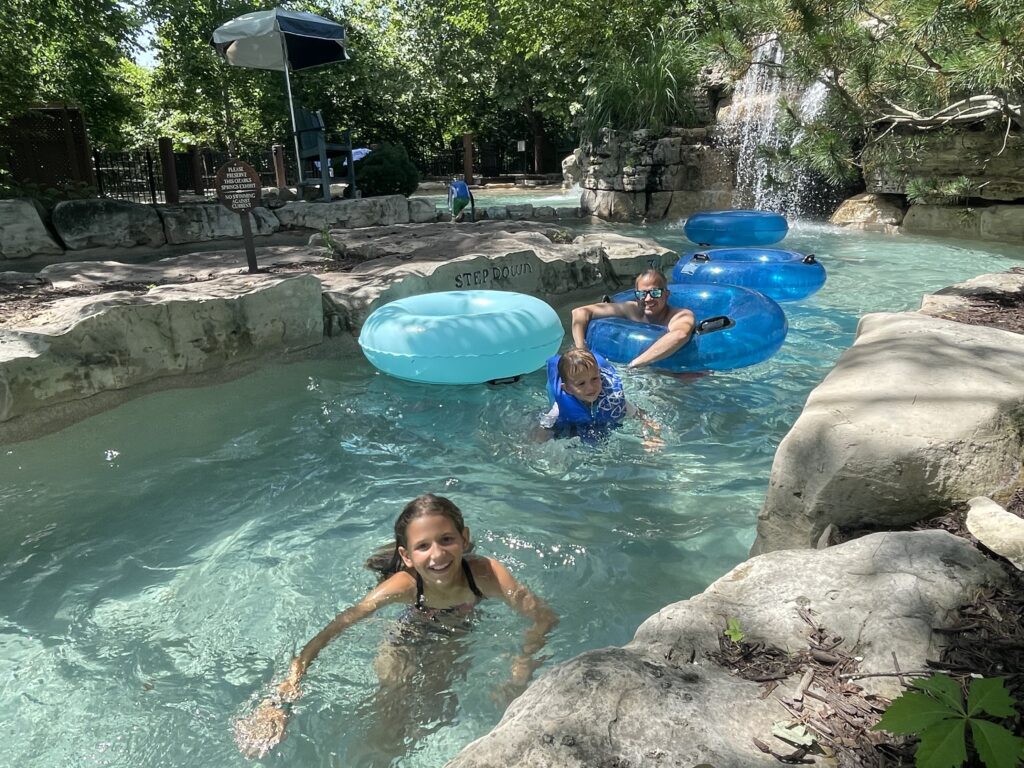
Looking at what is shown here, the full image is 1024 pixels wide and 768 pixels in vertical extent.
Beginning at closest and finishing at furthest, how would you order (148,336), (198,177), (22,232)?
(148,336), (22,232), (198,177)

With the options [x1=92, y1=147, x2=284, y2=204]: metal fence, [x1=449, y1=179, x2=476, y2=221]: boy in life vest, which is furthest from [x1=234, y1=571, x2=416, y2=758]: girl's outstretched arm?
[x1=92, y1=147, x2=284, y2=204]: metal fence

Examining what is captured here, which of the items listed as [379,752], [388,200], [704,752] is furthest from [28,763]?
[388,200]

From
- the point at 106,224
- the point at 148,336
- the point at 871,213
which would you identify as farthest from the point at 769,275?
the point at 106,224

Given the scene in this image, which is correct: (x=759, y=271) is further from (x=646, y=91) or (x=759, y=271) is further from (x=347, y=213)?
(x=646, y=91)

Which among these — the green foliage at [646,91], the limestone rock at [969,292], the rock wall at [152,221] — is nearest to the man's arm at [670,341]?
the limestone rock at [969,292]

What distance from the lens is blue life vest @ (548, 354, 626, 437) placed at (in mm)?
4148

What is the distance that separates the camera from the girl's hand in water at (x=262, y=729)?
2.22m

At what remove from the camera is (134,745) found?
225cm

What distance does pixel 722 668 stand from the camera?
172 centimetres

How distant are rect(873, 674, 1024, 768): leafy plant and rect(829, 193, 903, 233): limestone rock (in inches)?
467

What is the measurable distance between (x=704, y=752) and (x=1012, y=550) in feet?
4.15

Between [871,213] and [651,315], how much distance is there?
8.59 m

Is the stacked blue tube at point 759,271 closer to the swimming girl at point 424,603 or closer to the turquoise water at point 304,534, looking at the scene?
the turquoise water at point 304,534

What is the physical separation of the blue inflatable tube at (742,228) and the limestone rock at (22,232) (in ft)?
27.5
